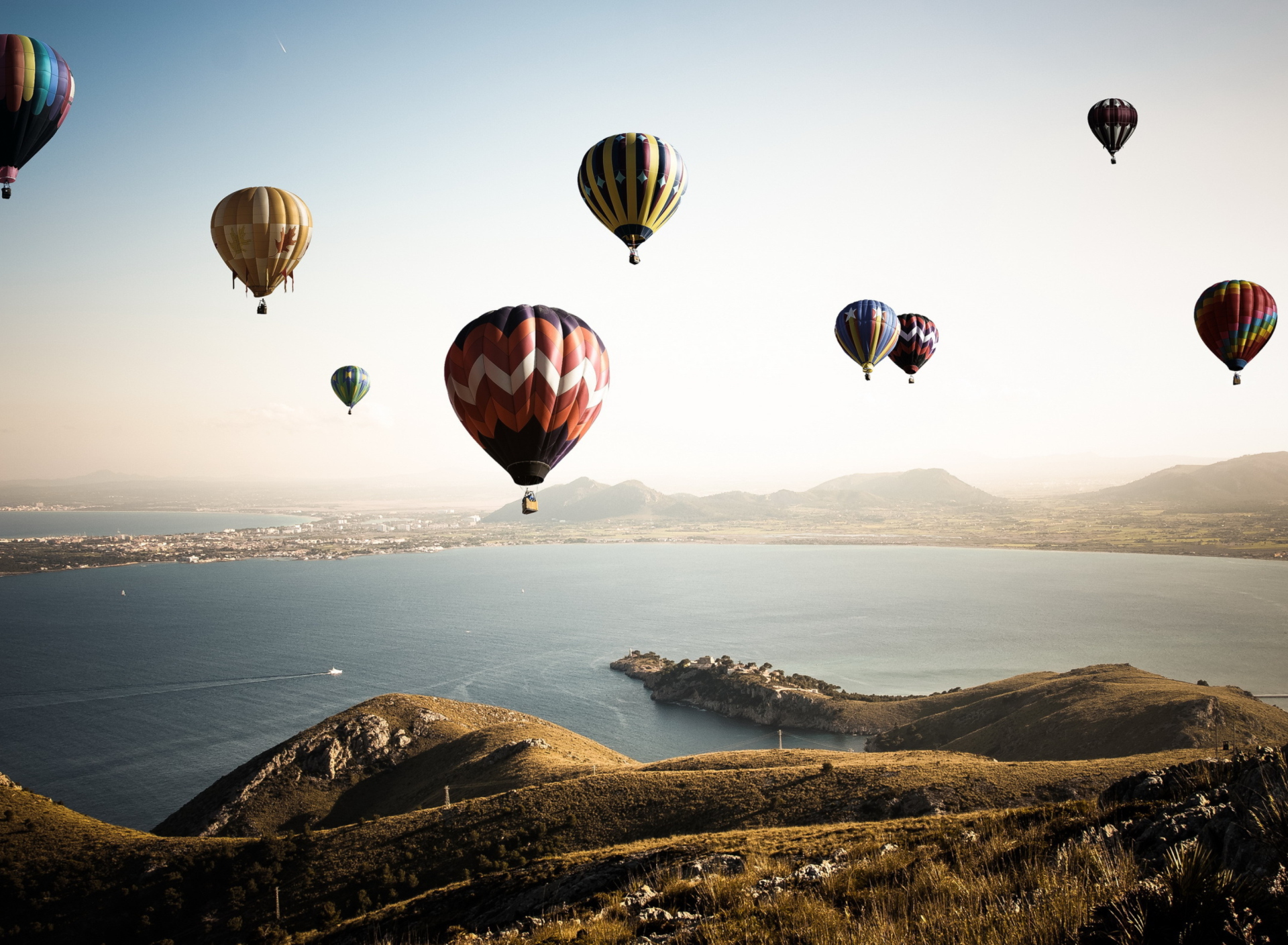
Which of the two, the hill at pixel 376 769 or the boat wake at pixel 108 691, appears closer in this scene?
the hill at pixel 376 769

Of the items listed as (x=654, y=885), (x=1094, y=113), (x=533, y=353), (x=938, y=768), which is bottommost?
(x=938, y=768)

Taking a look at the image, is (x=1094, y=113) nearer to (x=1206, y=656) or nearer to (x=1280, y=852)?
(x=1280, y=852)

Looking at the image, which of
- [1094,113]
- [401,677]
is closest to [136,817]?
[401,677]

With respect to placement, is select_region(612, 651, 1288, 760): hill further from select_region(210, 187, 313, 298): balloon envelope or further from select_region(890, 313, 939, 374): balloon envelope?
select_region(210, 187, 313, 298): balloon envelope

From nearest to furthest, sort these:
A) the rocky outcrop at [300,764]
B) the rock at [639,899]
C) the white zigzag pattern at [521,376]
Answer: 1. the rock at [639,899]
2. the white zigzag pattern at [521,376]
3. the rocky outcrop at [300,764]

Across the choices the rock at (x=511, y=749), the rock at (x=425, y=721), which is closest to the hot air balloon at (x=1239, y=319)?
the rock at (x=511, y=749)

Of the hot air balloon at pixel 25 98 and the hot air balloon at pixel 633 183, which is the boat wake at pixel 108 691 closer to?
the hot air balloon at pixel 25 98
